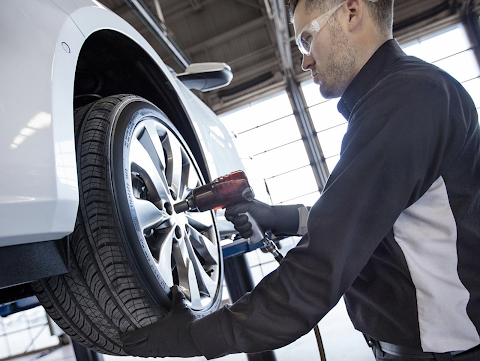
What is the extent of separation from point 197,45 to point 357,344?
793 cm

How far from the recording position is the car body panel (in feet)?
2.38

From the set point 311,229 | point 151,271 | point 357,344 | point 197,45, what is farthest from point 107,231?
point 197,45

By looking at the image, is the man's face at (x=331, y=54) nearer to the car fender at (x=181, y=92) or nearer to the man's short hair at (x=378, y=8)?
the man's short hair at (x=378, y=8)

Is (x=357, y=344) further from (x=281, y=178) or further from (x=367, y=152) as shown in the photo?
(x=281, y=178)

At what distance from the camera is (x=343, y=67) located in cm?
124

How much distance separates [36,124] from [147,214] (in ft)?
1.47

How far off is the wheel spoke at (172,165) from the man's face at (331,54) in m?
0.54

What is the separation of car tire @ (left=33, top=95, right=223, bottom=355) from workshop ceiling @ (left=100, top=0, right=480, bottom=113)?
8542mm

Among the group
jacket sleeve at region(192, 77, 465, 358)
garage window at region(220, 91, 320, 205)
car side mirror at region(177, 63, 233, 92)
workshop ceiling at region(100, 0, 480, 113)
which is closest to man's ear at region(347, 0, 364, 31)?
jacket sleeve at region(192, 77, 465, 358)

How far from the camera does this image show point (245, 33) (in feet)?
34.8

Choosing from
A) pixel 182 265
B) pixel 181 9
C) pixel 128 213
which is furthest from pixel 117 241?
pixel 181 9

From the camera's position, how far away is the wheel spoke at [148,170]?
1208 mm

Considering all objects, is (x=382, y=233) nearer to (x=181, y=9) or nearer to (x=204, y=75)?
(x=204, y=75)

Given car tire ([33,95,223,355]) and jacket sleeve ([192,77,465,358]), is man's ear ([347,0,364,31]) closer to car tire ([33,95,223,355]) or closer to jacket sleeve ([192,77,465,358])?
jacket sleeve ([192,77,465,358])
